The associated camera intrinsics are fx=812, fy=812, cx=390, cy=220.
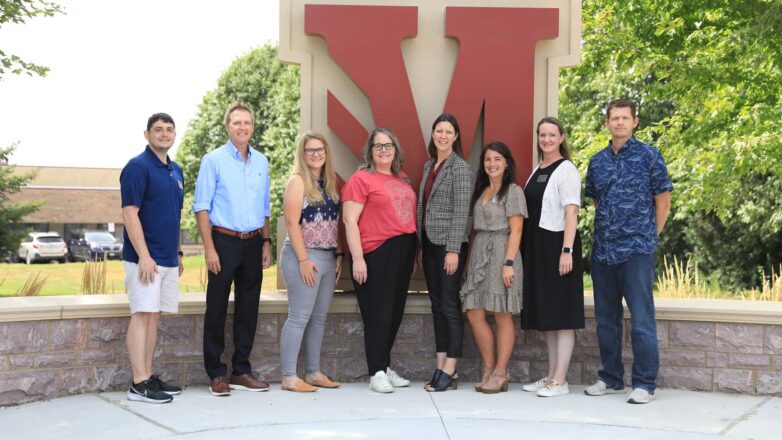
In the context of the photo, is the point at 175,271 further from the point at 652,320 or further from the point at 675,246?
the point at 675,246

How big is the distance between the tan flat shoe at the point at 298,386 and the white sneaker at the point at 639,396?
6.86 ft

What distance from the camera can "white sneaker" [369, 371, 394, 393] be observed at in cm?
548

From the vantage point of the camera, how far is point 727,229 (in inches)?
741

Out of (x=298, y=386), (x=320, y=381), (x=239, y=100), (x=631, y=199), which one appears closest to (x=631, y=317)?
(x=631, y=199)

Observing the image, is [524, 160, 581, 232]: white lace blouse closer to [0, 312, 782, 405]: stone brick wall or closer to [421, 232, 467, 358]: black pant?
[421, 232, 467, 358]: black pant

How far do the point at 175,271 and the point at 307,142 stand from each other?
120cm

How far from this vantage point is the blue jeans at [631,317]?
5.22m

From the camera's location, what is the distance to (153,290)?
16.7ft

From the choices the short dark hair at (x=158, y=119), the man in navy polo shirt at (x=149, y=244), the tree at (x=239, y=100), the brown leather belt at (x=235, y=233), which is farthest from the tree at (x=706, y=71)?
the tree at (x=239, y=100)

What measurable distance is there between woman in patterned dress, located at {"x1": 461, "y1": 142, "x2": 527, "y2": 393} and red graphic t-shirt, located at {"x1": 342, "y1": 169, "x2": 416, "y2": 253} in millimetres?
489

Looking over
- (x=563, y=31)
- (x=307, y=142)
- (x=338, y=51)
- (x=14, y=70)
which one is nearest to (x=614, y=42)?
(x=563, y=31)

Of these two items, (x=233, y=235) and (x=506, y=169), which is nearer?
(x=233, y=235)

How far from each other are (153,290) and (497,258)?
223 cm

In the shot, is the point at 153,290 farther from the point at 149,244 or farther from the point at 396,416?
the point at 396,416
